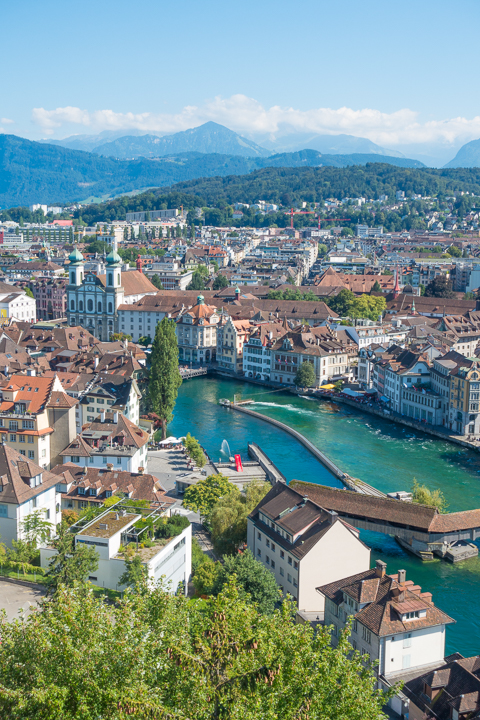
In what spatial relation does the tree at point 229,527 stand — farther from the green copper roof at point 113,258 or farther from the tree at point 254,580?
the green copper roof at point 113,258

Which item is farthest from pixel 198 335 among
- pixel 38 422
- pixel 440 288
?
pixel 38 422

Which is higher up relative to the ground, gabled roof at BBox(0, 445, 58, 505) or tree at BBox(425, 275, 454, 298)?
→ tree at BBox(425, 275, 454, 298)

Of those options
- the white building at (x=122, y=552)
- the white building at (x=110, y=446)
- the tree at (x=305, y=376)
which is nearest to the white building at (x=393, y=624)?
the white building at (x=122, y=552)

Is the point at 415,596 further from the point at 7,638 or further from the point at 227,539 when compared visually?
the point at 7,638

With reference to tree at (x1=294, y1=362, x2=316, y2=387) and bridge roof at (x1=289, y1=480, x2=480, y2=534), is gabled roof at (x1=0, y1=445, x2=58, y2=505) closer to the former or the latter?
bridge roof at (x1=289, y1=480, x2=480, y2=534)

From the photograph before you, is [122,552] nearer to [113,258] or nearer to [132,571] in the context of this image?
[132,571]

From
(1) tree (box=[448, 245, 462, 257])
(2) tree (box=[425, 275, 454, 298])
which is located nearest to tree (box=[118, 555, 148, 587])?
(2) tree (box=[425, 275, 454, 298])

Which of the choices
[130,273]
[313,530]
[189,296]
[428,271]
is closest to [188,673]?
[313,530]
